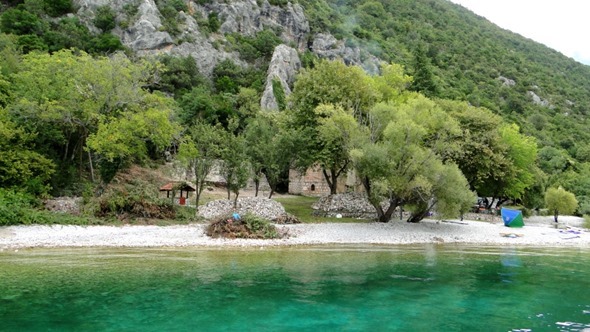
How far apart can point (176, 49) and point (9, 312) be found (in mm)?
78055

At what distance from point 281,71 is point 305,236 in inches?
2322

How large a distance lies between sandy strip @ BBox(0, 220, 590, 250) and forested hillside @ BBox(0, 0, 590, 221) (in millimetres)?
2232

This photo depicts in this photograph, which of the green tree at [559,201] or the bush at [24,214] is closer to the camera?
the bush at [24,214]

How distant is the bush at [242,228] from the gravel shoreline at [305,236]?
27.3 inches

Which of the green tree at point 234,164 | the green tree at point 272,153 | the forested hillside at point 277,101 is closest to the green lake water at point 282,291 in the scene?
the forested hillside at point 277,101

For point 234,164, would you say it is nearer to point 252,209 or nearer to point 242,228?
point 252,209

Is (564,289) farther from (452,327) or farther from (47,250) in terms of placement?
(47,250)

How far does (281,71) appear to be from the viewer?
82.5 metres

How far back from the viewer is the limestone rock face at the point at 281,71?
74.5 meters

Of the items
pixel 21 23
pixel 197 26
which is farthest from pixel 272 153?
pixel 197 26

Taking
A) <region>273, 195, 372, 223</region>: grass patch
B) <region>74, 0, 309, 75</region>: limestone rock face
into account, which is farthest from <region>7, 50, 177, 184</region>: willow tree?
<region>74, 0, 309, 75</region>: limestone rock face

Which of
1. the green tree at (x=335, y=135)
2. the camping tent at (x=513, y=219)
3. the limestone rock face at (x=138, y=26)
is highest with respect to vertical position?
the limestone rock face at (x=138, y=26)

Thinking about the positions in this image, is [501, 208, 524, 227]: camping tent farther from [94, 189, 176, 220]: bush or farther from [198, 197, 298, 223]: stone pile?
[94, 189, 176, 220]: bush

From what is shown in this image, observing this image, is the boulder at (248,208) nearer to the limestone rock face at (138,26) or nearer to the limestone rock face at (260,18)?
the limestone rock face at (138,26)
